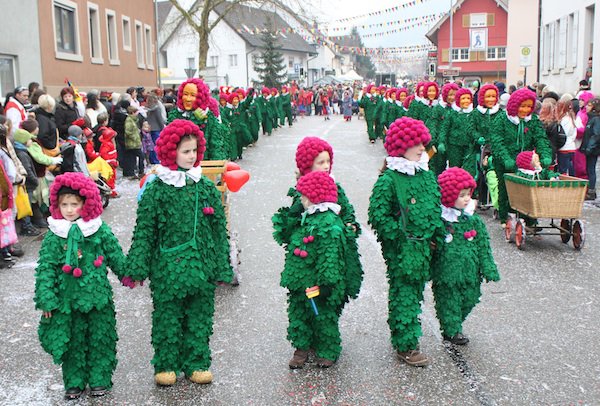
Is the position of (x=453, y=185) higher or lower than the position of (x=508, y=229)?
higher

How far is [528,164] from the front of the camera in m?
8.77

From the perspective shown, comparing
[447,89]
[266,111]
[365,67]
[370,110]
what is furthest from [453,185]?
[365,67]

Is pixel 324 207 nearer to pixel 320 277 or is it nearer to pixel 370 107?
pixel 320 277

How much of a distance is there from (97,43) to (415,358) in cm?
2250

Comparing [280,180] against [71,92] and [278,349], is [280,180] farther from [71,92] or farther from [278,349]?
[278,349]

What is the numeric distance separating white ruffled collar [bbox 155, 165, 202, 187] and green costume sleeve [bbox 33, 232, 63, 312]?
795 millimetres

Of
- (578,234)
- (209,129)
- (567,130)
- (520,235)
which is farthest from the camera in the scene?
(567,130)

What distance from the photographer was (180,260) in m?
4.73

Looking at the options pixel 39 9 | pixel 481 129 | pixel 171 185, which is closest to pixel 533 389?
pixel 171 185

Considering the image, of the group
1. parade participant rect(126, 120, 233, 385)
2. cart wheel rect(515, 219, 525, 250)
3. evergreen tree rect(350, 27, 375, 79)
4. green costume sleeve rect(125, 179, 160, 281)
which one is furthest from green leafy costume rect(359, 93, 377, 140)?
evergreen tree rect(350, 27, 375, 79)

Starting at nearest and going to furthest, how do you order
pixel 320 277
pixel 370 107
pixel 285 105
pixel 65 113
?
pixel 320 277 < pixel 65 113 < pixel 370 107 < pixel 285 105

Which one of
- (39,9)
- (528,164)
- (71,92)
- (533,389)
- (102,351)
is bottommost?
(533,389)

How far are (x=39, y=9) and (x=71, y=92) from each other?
25.2 ft

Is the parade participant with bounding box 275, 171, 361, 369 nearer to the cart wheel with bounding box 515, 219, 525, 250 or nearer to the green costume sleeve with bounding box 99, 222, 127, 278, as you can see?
the green costume sleeve with bounding box 99, 222, 127, 278
